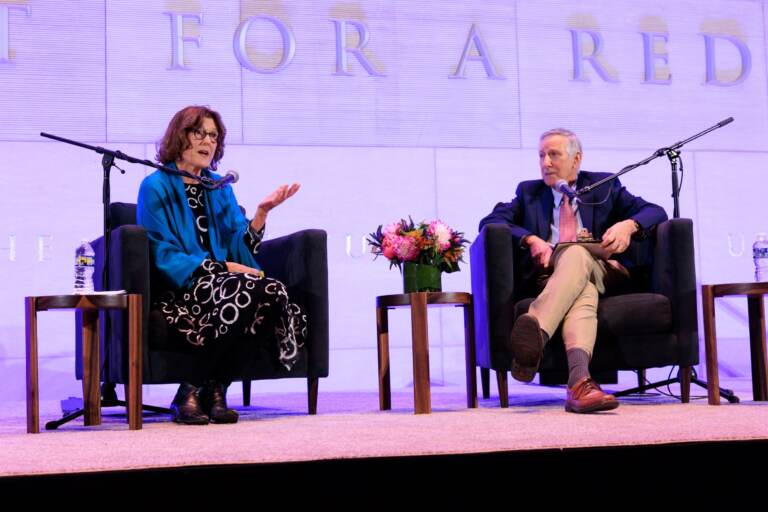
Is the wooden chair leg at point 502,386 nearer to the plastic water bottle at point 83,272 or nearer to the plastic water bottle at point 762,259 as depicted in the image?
the plastic water bottle at point 762,259

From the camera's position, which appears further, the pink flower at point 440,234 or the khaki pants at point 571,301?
the pink flower at point 440,234

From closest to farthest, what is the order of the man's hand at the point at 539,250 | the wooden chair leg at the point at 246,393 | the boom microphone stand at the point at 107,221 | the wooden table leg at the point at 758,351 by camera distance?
the boom microphone stand at the point at 107,221 → the man's hand at the point at 539,250 → the wooden table leg at the point at 758,351 → the wooden chair leg at the point at 246,393

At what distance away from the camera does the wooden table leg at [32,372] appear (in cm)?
318

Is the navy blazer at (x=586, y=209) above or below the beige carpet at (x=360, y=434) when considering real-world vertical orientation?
above

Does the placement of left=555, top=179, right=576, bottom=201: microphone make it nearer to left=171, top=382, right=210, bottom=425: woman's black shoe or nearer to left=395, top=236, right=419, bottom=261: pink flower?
left=395, top=236, right=419, bottom=261: pink flower

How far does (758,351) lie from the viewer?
3887 millimetres

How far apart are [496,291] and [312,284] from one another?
0.67 meters

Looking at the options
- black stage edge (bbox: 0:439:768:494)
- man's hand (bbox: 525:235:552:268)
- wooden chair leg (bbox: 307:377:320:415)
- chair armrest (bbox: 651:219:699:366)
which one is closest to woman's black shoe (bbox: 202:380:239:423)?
wooden chair leg (bbox: 307:377:320:415)

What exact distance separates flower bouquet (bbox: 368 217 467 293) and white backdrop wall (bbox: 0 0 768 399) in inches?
66.3

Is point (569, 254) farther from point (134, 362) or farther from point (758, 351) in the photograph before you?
point (134, 362)

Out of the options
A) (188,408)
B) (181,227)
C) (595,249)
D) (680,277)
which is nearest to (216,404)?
(188,408)

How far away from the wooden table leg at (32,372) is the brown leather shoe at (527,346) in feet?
5.02

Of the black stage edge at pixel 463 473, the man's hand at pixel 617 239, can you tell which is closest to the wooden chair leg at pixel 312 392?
the man's hand at pixel 617 239

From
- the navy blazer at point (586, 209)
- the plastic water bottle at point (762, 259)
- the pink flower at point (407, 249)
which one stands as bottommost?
the plastic water bottle at point (762, 259)
